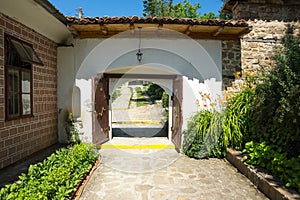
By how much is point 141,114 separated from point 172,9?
1574cm

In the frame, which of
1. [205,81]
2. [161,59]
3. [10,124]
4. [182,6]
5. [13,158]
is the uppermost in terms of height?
[182,6]

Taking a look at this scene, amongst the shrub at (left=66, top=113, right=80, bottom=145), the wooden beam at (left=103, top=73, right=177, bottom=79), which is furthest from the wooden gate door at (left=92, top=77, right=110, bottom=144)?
the shrub at (left=66, top=113, right=80, bottom=145)

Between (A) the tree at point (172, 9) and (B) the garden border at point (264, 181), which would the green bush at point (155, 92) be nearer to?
(A) the tree at point (172, 9)

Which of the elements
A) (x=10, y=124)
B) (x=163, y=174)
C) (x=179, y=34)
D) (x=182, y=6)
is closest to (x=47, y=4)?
(x=10, y=124)

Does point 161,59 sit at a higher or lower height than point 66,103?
higher

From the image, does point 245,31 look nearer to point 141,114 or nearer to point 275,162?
point 275,162

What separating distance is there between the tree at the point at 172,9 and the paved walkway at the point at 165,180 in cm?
2047

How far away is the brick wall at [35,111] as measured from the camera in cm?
419

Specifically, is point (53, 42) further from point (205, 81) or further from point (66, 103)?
point (205, 81)

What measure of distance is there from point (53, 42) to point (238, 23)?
522cm

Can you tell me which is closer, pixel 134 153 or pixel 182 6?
pixel 134 153

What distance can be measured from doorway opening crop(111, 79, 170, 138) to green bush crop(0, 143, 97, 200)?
4370mm

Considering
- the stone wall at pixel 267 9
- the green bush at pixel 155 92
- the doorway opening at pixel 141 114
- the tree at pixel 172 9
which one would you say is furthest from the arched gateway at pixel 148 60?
the tree at pixel 172 9

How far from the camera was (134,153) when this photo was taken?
622 cm
